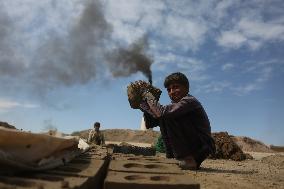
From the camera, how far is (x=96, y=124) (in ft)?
49.6

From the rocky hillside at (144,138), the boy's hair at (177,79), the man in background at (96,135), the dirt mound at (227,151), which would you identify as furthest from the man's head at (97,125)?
the rocky hillside at (144,138)

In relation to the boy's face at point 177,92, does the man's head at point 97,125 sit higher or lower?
higher

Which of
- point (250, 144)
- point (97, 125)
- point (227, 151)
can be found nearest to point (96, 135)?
Result: point (97, 125)

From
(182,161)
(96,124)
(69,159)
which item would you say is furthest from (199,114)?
(96,124)

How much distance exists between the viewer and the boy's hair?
19.3ft

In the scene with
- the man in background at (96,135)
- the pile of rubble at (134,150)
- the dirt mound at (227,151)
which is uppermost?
the man in background at (96,135)

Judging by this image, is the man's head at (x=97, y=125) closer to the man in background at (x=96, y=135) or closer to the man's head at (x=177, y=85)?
the man in background at (x=96, y=135)

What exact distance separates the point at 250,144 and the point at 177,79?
3069 centimetres

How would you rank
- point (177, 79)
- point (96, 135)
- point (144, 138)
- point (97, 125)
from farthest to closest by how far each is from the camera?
point (144, 138)
point (97, 125)
point (96, 135)
point (177, 79)

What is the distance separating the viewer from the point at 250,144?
1379 inches

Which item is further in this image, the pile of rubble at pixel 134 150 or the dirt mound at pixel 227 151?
the dirt mound at pixel 227 151

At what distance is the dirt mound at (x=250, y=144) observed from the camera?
33459 mm

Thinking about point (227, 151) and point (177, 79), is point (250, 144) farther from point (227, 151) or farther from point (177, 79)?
point (177, 79)

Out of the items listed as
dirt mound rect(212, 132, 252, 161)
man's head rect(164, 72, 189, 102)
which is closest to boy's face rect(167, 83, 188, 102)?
man's head rect(164, 72, 189, 102)
